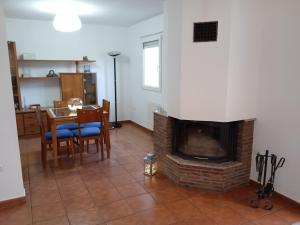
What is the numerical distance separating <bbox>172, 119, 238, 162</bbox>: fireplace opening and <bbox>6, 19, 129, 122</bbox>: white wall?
3.37 m

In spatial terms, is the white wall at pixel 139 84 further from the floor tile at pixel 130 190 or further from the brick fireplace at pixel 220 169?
the floor tile at pixel 130 190

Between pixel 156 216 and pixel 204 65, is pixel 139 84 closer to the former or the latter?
pixel 204 65

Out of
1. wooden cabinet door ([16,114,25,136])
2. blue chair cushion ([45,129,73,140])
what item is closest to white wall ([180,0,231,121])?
blue chair cushion ([45,129,73,140])

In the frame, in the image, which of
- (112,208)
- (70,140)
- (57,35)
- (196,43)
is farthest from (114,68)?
(112,208)

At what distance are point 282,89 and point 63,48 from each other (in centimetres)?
462

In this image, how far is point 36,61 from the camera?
5246 mm

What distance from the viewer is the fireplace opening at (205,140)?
300cm

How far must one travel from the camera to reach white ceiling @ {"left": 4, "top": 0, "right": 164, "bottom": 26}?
3.71 m

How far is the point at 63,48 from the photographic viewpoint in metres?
5.45

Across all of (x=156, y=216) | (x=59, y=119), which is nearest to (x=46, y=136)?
(x=59, y=119)

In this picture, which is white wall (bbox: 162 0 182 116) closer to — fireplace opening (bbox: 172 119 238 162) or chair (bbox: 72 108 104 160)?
fireplace opening (bbox: 172 119 238 162)

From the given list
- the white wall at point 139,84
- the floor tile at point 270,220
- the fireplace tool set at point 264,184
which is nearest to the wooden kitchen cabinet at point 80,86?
the white wall at point 139,84

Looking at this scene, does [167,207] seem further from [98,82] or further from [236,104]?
[98,82]

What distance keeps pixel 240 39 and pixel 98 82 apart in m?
4.01
